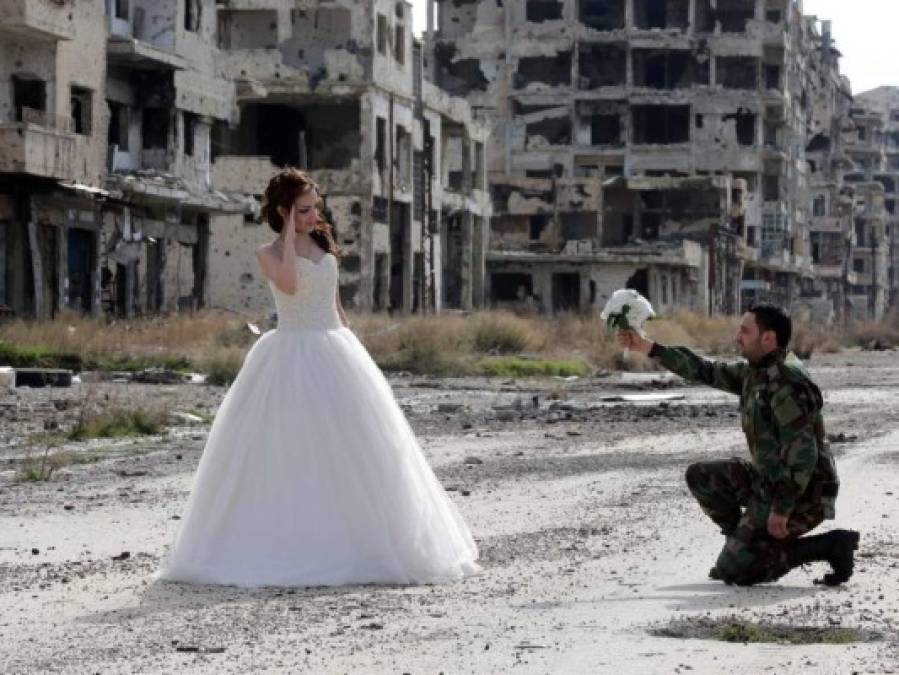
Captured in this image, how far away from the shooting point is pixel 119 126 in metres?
47.1

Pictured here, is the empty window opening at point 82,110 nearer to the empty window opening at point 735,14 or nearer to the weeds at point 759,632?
the weeds at point 759,632

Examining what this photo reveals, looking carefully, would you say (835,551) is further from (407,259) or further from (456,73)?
(456,73)

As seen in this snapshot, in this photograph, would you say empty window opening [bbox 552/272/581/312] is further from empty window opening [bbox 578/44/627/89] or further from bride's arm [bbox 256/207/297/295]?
bride's arm [bbox 256/207/297/295]

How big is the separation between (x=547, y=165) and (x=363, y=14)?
44.2 m

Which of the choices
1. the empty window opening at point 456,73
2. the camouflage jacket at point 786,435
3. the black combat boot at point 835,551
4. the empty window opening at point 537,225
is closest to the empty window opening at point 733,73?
the empty window opening at point 456,73

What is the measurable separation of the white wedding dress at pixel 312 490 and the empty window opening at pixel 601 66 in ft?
311

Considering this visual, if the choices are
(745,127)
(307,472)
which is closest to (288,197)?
(307,472)

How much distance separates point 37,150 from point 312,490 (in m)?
30.4

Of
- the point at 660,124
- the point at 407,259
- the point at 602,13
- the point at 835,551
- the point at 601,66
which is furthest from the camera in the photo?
the point at 660,124

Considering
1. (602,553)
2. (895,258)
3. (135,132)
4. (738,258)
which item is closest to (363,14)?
(135,132)

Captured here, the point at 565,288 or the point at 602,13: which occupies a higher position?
the point at 602,13

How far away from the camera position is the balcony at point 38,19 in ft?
129

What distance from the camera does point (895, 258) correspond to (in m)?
162

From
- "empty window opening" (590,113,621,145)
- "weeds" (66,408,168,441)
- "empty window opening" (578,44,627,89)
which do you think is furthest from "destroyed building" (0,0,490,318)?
"empty window opening" (590,113,621,145)
